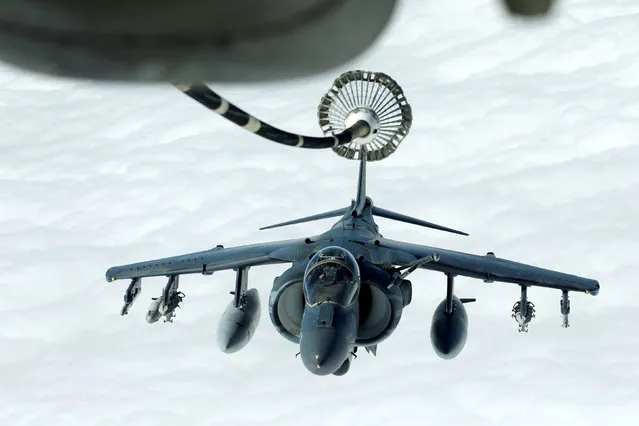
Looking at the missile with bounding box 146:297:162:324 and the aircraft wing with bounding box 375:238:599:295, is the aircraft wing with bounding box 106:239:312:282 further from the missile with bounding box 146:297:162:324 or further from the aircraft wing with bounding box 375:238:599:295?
the aircraft wing with bounding box 375:238:599:295

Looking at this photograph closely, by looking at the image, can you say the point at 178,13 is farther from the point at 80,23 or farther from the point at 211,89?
the point at 211,89

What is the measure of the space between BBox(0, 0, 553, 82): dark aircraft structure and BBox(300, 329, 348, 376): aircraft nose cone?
1604 centimetres

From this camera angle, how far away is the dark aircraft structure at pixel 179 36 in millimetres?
2580

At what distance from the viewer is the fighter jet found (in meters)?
18.9

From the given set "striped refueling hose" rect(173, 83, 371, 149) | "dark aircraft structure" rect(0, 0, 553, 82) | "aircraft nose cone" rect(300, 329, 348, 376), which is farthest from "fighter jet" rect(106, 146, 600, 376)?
"dark aircraft structure" rect(0, 0, 553, 82)

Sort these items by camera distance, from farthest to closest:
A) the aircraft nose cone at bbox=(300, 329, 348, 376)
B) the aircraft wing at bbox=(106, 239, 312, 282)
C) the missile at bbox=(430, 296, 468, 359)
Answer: the aircraft wing at bbox=(106, 239, 312, 282) < the missile at bbox=(430, 296, 468, 359) < the aircraft nose cone at bbox=(300, 329, 348, 376)

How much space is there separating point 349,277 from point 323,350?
1911 millimetres

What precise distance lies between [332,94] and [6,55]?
2244cm

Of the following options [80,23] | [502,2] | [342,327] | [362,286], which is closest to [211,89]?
[80,23]

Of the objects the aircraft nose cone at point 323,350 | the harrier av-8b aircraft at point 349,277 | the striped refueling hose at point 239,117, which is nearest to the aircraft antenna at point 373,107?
the harrier av-8b aircraft at point 349,277

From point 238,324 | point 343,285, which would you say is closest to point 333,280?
point 343,285

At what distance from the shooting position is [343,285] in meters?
18.9

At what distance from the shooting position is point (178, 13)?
101 inches

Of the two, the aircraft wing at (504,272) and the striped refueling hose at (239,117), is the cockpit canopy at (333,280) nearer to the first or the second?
the aircraft wing at (504,272)
